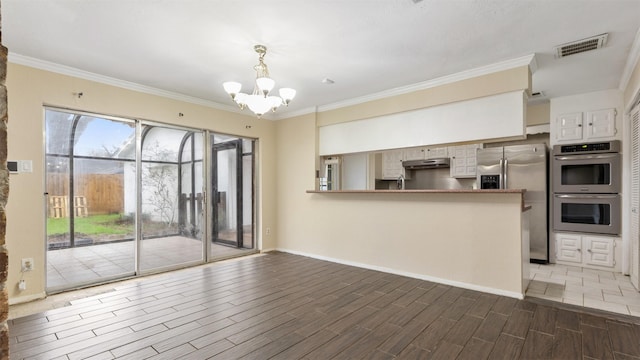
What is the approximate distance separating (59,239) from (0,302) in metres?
3.70

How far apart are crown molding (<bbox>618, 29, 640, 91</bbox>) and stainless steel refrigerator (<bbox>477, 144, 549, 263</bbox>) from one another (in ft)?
3.97

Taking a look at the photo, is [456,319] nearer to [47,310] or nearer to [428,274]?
[428,274]

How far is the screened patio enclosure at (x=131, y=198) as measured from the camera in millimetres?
3688

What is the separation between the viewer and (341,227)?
16.4ft

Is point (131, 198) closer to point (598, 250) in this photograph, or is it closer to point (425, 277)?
point (425, 277)

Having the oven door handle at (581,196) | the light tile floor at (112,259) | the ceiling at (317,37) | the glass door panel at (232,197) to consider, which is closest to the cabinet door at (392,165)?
the oven door handle at (581,196)

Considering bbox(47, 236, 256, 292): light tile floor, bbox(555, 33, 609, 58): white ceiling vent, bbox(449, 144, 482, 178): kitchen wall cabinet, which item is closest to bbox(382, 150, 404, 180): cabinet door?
bbox(449, 144, 482, 178): kitchen wall cabinet

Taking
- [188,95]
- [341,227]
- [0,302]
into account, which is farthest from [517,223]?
[188,95]

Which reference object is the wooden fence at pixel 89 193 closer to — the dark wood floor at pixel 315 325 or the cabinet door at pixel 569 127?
the dark wood floor at pixel 315 325

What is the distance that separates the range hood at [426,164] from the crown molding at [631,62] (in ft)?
8.84

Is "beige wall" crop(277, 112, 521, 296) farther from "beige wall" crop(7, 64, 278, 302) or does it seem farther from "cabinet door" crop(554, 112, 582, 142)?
"beige wall" crop(7, 64, 278, 302)

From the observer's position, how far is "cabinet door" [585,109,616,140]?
4.36 meters

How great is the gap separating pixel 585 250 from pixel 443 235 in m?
2.45

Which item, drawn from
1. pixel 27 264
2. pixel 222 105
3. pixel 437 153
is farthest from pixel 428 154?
pixel 27 264
